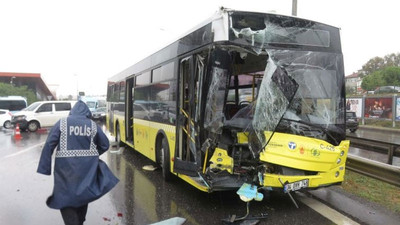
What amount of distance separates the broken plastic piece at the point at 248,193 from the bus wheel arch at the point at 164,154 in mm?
2460

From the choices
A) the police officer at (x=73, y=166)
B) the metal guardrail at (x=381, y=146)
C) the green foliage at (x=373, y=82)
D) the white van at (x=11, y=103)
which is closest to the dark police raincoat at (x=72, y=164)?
the police officer at (x=73, y=166)

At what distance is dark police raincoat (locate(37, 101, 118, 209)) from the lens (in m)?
3.64

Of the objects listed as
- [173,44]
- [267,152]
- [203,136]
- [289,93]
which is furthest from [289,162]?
[173,44]

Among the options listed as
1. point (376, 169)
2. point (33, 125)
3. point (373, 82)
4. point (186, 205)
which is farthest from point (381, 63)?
point (186, 205)

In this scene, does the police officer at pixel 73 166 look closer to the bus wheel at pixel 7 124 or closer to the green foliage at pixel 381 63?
the bus wheel at pixel 7 124

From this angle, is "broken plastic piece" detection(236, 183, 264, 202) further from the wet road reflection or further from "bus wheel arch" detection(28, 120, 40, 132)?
"bus wheel arch" detection(28, 120, 40, 132)

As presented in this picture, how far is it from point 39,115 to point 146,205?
1875cm

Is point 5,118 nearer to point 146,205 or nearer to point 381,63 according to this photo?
point 146,205

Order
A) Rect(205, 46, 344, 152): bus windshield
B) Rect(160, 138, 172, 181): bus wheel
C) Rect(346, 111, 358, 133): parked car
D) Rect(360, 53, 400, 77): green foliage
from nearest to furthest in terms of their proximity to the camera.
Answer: Rect(205, 46, 344, 152): bus windshield → Rect(160, 138, 172, 181): bus wheel → Rect(346, 111, 358, 133): parked car → Rect(360, 53, 400, 77): green foliage

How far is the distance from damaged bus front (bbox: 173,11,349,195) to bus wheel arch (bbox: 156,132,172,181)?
125 cm

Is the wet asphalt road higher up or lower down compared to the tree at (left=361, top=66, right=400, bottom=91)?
lower down

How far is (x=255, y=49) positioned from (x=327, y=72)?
1.39 m

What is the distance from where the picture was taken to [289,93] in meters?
5.32

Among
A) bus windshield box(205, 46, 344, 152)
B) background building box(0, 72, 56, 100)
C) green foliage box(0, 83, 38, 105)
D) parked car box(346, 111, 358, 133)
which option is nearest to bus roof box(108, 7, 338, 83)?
bus windshield box(205, 46, 344, 152)
